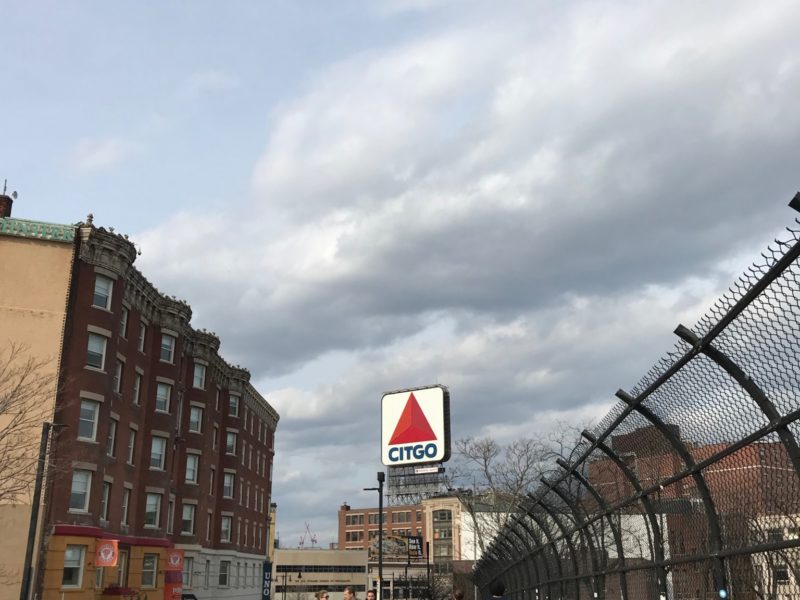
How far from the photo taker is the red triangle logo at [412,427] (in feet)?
40.1

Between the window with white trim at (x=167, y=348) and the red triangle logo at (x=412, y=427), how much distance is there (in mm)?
34230

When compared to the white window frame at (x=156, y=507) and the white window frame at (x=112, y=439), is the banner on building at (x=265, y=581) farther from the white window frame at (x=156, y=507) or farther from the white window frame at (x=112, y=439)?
the white window frame at (x=112, y=439)

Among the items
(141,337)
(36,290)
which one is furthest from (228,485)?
(36,290)

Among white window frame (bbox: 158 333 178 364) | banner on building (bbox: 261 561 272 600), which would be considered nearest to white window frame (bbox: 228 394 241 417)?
white window frame (bbox: 158 333 178 364)

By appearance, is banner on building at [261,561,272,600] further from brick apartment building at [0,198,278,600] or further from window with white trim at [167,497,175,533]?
window with white trim at [167,497,175,533]

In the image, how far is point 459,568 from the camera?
103 meters

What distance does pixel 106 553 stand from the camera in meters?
33.0

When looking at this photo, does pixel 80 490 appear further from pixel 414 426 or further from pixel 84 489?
pixel 414 426

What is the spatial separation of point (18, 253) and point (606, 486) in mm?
31526

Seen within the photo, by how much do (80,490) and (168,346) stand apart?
12579 millimetres

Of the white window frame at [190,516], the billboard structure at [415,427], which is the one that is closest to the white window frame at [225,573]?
the white window frame at [190,516]

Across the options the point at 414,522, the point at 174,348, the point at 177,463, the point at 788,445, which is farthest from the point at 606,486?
the point at 414,522

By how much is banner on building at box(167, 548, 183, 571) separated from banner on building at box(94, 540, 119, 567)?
866 cm

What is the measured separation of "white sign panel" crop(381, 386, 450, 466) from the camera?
12094 mm
